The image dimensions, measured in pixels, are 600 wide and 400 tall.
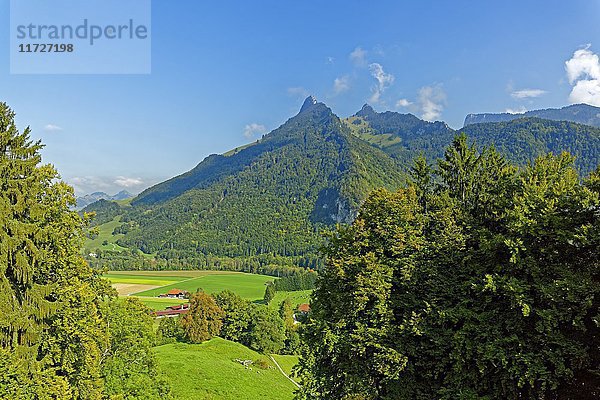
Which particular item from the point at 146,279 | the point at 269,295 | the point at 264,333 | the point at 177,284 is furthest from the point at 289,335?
the point at 146,279

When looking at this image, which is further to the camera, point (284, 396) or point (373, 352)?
point (284, 396)

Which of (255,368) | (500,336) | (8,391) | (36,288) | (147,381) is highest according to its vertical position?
(36,288)

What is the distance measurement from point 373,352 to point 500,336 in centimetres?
540

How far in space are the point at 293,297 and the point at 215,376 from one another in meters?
65.4

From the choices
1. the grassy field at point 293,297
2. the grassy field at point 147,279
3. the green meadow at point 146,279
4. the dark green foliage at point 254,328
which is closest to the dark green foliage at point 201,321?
the dark green foliage at point 254,328

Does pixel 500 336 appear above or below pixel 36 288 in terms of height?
below

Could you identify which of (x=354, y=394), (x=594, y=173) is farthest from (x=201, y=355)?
(x=594, y=173)

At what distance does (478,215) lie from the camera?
19891mm

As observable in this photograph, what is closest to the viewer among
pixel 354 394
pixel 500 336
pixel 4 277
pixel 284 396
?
pixel 500 336

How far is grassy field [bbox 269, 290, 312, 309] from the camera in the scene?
99.7 meters

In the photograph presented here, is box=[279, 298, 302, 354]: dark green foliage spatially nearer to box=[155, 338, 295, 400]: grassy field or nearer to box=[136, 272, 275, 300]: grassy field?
box=[155, 338, 295, 400]: grassy field

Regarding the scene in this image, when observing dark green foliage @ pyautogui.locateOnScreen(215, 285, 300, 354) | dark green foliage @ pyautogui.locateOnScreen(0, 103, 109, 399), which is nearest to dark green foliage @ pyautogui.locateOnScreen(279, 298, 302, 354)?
dark green foliage @ pyautogui.locateOnScreen(215, 285, 300, 354)

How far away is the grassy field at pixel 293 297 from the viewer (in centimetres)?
9969

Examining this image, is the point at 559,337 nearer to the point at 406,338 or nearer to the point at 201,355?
the point at 406,338
